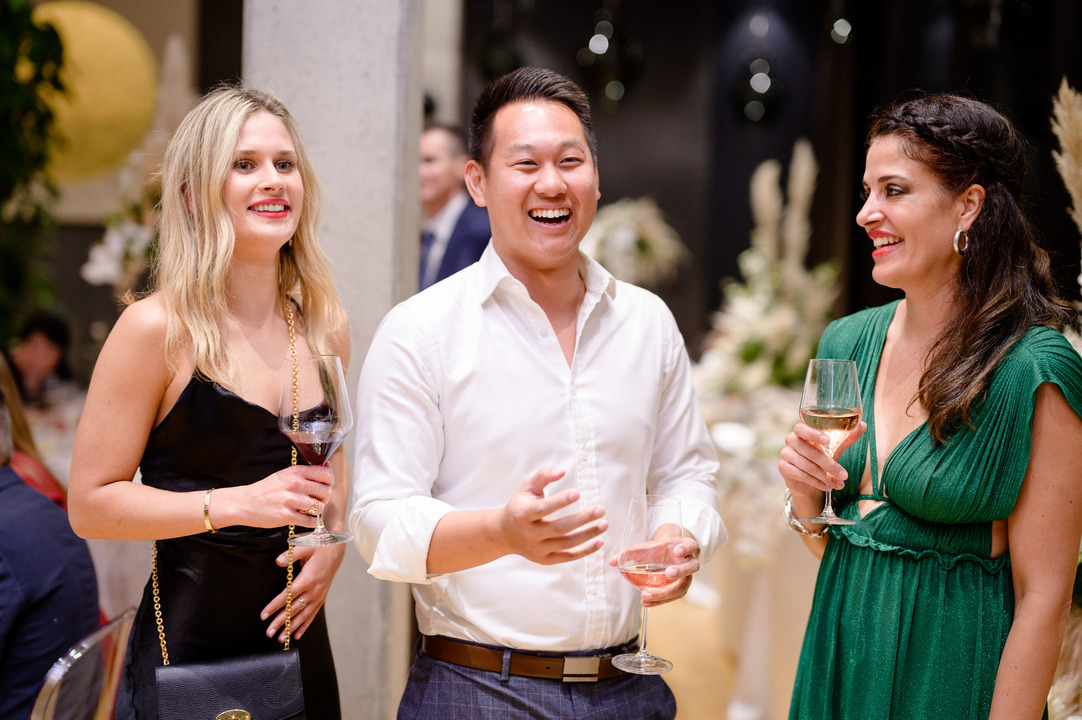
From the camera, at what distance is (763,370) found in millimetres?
4375

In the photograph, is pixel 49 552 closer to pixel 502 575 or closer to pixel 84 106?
pixel 502 575

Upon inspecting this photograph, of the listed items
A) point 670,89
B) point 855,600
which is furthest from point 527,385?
point 670,89

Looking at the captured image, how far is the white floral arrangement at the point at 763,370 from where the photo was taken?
3.68 meters

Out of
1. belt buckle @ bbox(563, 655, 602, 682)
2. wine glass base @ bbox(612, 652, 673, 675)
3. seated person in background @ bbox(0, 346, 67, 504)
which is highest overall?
seated person in background @ bbox(0, 346, 67, 504)

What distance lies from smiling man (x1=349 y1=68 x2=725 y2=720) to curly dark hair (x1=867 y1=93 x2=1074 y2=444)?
49 cm

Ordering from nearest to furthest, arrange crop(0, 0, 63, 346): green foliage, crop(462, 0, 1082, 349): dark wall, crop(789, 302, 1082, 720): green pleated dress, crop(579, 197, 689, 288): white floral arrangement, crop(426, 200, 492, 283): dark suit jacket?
1. crop(789, 302, 1082, 720): green pleated dress
2. crop(426, 200, 492, 283): dark suit jacket
3. crop(0, 0, 63, 346): green foliage
4. crop(579, 197, 689, 288): white floral arrangement
5. crop(462, 0, 1082, 349): dark wall

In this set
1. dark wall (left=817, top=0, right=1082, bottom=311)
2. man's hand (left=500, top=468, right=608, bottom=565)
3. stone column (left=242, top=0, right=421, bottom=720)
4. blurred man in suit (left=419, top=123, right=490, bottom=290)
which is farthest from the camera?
blurred man in suit (left=419, top=123, right=490, bottom=290)

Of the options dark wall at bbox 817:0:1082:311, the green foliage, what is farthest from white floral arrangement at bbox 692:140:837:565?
the green foliage

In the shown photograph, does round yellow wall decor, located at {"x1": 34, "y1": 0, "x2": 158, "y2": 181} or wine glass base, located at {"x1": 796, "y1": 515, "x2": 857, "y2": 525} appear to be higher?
round yellow wall decor, located at {"x1": 34, "y1": 0, "x2": 158, "y2": 181}

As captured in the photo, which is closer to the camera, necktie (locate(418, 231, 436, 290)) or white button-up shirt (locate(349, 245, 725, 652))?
white button-up shirt (locate(349, 245, 725, 652))

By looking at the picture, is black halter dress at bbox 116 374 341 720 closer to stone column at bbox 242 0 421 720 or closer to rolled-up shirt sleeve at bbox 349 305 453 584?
rolled-up shirt sleeve at bbox 349 305 453 584

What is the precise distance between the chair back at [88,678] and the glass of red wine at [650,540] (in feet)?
3.18

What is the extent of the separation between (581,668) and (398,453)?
0.50 metres

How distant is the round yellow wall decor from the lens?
17.6 feet
